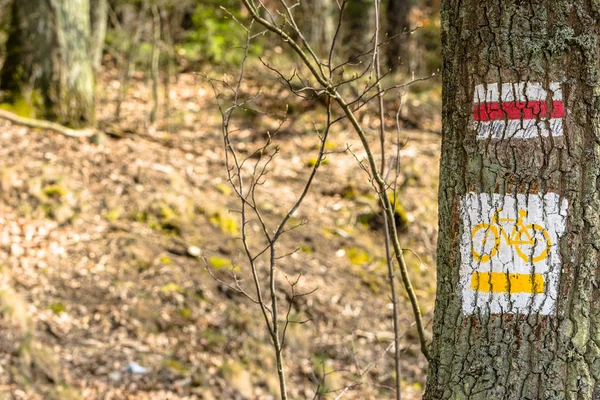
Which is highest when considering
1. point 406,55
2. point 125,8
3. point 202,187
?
point 125,8

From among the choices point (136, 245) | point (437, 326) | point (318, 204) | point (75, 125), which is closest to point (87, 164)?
point (75, 125)

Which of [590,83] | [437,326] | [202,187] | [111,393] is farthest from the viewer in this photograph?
[202,187]

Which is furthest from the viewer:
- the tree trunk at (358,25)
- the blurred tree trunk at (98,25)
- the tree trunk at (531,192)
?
the tree trunk at (358,25)

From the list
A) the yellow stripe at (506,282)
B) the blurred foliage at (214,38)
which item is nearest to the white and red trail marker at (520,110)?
the yellow stripe at (506,282)

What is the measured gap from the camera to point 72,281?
5367 mm

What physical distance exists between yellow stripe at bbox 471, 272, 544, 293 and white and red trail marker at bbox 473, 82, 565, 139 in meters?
0.43

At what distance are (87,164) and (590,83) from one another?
5536 mm

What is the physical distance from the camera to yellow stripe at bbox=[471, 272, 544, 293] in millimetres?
2023

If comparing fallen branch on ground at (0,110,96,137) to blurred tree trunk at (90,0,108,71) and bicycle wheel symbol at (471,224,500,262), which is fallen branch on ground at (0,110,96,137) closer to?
blurred tree trunk at (90,0,108,71)

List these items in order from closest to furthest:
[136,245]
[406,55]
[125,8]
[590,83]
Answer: [590,83] → [136,245] → [406,55] → [125,8]

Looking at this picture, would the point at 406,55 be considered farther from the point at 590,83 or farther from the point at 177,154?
the point at 590,83

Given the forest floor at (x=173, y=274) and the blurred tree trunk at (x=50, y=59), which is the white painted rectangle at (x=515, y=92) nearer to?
the forest floor at (x=173, y=274)

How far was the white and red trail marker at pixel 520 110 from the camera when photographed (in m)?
1.99

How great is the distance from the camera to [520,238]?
2.03m
